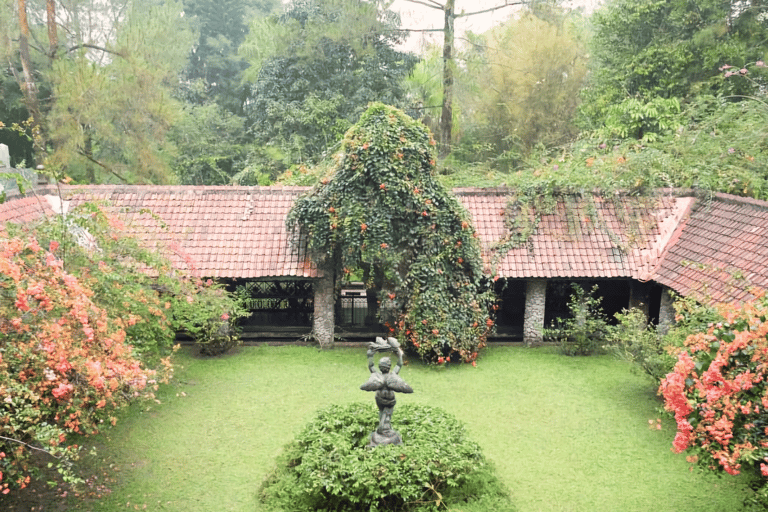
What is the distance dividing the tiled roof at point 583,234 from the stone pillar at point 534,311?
607 mm

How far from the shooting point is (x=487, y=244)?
1334cm

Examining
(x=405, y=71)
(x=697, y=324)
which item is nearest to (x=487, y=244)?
(x=697, y=324)

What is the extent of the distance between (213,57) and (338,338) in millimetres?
22773

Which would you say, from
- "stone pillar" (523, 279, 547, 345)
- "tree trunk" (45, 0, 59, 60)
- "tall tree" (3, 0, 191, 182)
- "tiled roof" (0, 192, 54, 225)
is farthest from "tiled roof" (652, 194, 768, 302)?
"tree trunk" (45, 0, 59, 60)

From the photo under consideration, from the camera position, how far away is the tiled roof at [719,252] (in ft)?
32.2

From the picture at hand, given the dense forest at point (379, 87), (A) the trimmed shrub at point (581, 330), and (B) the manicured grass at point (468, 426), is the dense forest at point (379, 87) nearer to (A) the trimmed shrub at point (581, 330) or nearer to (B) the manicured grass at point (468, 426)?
(A) the trimmed shrub at point (581, 330)

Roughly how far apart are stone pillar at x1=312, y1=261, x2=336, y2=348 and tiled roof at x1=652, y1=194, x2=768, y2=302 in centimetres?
684

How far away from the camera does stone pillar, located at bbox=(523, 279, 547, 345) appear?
528 inches

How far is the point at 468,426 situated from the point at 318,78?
56.1 ft

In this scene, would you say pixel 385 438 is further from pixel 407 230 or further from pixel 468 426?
pixel 407 230

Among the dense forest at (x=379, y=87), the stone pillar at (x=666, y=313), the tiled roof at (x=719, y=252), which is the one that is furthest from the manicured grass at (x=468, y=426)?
the dense forest at (x=379, y=87)

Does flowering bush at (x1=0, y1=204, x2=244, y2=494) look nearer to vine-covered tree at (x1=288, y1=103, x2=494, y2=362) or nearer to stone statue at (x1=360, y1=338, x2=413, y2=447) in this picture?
stone statue at (x1=360, y1=338, x2=413, y2=447)

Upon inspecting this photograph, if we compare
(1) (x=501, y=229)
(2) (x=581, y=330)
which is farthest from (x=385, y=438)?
(1) (x=501, y=229)

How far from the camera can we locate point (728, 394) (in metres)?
5.92
